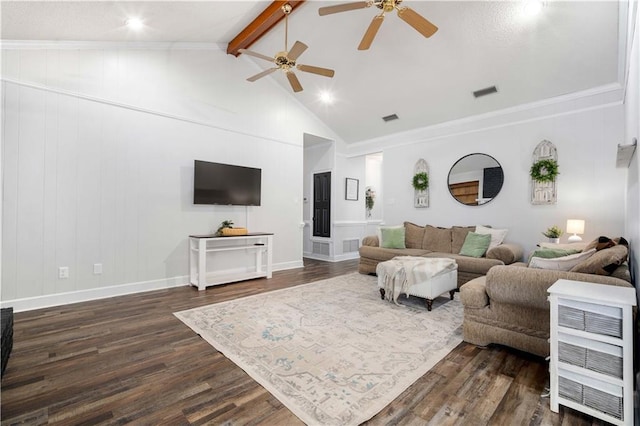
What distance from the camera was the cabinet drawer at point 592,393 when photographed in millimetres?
1540

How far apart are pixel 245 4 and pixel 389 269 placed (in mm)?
3871

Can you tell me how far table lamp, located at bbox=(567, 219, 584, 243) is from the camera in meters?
3.97

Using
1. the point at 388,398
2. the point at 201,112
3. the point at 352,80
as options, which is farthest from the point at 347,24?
the point at 388,398

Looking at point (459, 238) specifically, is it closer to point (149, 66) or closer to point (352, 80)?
point (352, 80)

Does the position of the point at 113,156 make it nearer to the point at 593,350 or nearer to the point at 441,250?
the point at 593,350

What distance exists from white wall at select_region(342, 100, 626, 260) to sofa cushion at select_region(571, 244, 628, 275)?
2.45 meters

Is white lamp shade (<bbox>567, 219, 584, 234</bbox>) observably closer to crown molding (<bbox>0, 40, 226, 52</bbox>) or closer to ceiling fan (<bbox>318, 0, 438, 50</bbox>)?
ceiling fan (<bbox>318, 0, 438, 50</bbox>)

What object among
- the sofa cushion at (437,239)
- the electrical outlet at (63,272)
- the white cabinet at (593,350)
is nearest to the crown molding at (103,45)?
the electrical outlet at (63,272)

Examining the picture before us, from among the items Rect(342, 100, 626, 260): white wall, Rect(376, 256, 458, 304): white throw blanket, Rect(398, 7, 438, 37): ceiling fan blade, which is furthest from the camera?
Rect(342, 100, 626, 260): white wall

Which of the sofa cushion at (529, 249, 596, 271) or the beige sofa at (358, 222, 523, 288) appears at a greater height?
the sofa cushion at (529, 249, 596, 271)

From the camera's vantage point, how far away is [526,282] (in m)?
2.19

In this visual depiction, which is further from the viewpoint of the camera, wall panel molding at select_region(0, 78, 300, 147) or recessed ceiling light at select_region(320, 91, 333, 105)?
recessed ceiling light at select_region(320, 91, 333, 105)

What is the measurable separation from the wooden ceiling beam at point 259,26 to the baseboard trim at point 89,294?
12.5ft

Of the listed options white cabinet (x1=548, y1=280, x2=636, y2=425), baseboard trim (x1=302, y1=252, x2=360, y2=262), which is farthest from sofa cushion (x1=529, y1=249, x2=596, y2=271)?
baseboard trim (x1=302, y1=252, x2=360, y2=262)
